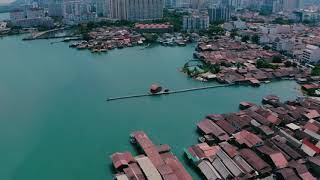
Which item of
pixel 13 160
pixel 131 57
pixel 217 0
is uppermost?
pixel 217 0

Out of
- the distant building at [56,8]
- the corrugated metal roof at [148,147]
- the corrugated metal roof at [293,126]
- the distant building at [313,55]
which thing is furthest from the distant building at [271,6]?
the corrugated metal roof at [148,147]

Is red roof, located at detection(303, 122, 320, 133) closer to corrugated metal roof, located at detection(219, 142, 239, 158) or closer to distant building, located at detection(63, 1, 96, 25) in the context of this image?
corrugated metal roof, located at detection(219, 142, 239, 158)

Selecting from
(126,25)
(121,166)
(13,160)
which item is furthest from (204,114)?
(126,25)

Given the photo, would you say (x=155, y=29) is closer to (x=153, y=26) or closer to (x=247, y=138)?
(x=153, y=26)

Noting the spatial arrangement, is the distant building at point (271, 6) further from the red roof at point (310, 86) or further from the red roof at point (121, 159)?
the red roof at point (121, 159)

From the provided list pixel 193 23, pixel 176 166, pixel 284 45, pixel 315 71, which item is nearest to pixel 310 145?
pixel 176 166

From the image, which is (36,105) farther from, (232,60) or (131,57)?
(232,60)

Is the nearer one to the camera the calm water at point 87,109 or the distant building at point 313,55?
the calm water at point 87,109

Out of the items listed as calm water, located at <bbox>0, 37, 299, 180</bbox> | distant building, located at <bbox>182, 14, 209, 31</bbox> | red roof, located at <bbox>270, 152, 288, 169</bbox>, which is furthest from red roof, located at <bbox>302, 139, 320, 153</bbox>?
distant building, located at <bbox>182, 14, 209, 31</bbox>
